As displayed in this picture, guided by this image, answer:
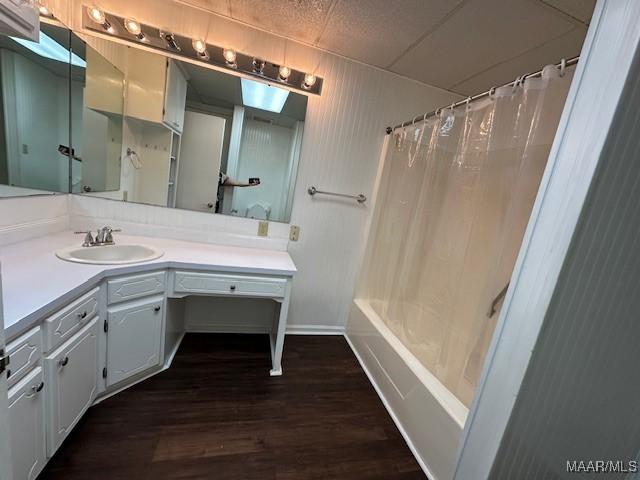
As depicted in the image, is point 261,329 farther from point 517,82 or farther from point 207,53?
point 517,82

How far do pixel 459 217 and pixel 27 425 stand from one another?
7.00 ft

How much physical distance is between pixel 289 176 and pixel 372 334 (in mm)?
1391

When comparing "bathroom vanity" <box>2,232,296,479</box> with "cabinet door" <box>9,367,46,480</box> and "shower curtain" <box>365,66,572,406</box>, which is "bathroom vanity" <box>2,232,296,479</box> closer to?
"cabinet door" <box>9,367,46,480</box>

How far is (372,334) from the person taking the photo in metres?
2.04

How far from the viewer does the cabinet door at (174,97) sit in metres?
1.81

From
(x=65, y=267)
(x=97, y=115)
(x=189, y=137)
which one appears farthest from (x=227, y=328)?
(x=97, y=115)

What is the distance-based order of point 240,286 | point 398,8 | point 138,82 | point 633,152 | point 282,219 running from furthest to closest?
1. point 282,219
2. point 138,82
3. point 240,286
4. point 398,8
5. point 633,152

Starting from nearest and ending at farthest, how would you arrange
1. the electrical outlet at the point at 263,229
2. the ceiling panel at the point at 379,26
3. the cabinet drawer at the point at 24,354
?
the cabinet drawer at the point at 24,354, the ceiling panel at the point at 379,26, the electrical outlet at the point at 263,229

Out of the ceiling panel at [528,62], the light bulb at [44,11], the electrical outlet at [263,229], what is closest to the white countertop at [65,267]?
A: the electrical outlet at [263,229]

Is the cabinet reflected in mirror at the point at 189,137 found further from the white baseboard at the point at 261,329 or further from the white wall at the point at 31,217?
the white baseboard at the point at 261,329

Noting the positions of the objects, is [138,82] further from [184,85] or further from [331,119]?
[331,119]

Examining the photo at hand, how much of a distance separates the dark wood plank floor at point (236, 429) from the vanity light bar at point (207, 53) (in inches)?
81.4

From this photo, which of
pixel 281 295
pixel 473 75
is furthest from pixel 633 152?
pixel 473 75

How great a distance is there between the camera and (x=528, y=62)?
69.5 inches
